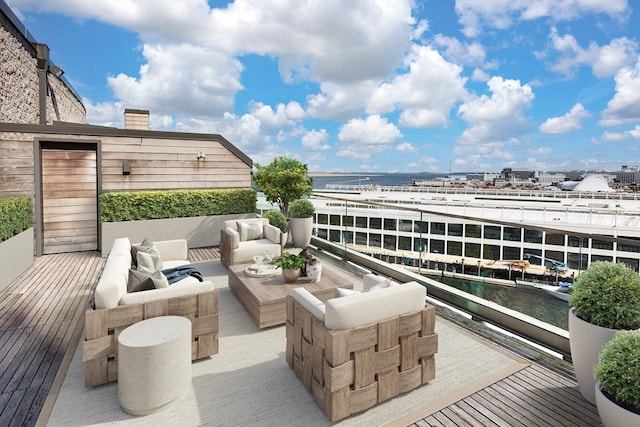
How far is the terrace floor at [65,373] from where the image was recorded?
7.06 ft

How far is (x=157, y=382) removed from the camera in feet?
7.15

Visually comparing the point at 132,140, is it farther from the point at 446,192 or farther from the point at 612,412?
the point at 446,192

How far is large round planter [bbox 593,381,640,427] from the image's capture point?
5.52ft

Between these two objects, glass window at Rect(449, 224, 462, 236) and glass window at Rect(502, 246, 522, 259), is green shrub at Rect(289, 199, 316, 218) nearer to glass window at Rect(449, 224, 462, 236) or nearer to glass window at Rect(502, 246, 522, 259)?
glass window at Rect(502, 246, 522, 259)

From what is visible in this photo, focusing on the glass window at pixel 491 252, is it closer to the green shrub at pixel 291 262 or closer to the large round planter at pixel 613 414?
the green shrub at pixel 291 262

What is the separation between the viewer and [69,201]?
6.85m

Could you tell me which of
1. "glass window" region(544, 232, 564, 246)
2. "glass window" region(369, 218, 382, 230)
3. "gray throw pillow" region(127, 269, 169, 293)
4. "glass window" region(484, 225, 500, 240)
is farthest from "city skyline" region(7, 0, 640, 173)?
"gray throw pillow" region(127, 269, 169, 293)

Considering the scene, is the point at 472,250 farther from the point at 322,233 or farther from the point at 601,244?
the point at 601,244

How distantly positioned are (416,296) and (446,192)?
48195 millimetres

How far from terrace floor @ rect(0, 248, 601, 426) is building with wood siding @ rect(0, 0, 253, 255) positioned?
289cm

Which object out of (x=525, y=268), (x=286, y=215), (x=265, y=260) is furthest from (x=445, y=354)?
(x=286, y=215)

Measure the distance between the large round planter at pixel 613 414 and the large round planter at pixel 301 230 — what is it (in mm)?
5541

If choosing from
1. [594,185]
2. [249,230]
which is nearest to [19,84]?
[249,230]

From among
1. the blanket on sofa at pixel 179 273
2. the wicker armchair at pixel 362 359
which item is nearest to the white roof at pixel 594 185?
the wicker armchair at pixel 362 359
